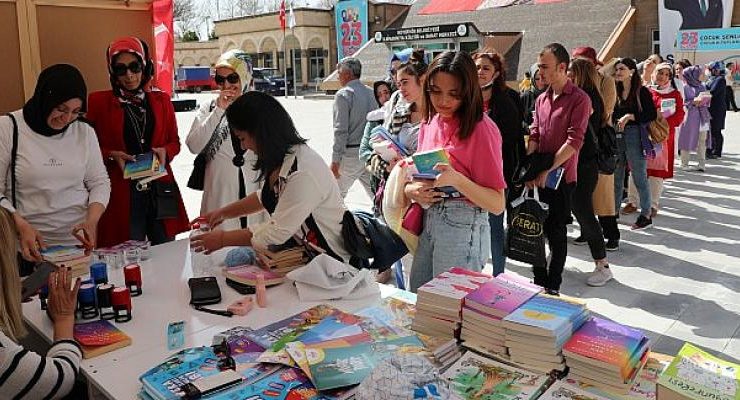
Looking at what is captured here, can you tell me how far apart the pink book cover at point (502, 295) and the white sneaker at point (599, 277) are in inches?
99.2

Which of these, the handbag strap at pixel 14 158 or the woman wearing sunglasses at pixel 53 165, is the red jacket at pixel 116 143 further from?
the handbag strap at pixel 14 158

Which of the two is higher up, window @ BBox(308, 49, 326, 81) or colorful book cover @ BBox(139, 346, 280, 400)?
window @ BBox(308, 49, 326, 81)

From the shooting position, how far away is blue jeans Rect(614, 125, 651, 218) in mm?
5539

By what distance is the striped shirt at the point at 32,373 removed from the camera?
1.45 meters

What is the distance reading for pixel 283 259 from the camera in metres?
2.31

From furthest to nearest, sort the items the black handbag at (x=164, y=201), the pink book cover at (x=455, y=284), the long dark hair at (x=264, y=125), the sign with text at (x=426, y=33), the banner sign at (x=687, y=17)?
1. the sign with text at (x=426, y=33)
2. the banner sign at (x=687, y=17)
3. the black handbag at (x=164, y=201)
4. the long dark hair at (x=264, y=125)
5. the pink book cover at (x=455, y=284)

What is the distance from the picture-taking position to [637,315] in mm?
3643

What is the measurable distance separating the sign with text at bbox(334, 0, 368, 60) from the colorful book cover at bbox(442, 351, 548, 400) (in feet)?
96.0

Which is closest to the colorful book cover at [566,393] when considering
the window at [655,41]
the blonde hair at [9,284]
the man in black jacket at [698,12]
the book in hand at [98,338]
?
the book in hand at [98,338]

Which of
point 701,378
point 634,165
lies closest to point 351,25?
point 634,165

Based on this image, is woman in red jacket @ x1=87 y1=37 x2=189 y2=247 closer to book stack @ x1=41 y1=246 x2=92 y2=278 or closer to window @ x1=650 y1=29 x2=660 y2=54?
book stack @ x1=41 y1=246 x2=92 y2=278

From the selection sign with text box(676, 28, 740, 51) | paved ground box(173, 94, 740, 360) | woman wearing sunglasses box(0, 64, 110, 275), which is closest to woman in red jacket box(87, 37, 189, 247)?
woman wearing sunglasses box(0, 64, 110, 275)

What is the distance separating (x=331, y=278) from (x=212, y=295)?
42 cm

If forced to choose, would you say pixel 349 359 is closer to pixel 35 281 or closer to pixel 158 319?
pixel 158 319
